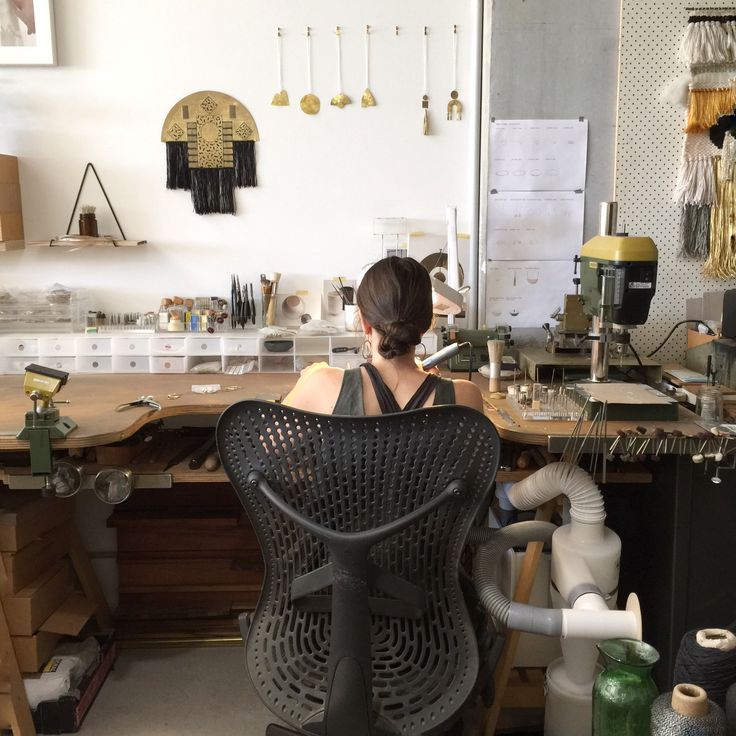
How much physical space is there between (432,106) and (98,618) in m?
2.16

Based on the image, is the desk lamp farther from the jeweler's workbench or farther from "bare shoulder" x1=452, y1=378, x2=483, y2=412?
"bare shoulder" x1=452, y1=378, x2=483, y2=412

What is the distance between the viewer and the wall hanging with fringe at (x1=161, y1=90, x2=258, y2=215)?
3024mm

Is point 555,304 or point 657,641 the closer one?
point 657,641

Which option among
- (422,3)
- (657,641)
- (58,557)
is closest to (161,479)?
(58,557)

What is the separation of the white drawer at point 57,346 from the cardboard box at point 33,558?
588 millimetres

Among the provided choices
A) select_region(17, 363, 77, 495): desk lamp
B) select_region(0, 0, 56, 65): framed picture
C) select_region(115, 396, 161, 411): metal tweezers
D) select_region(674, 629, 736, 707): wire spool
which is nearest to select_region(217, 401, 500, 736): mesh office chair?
select_region(674, 629, 736, 707): wire spool

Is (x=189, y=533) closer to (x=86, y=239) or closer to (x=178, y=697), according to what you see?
(x=178, y=697)

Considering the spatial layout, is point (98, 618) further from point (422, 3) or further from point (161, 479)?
point (422, 3)

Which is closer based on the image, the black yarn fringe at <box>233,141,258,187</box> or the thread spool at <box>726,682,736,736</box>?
the thread spool at <box>726,682,736,736</box>

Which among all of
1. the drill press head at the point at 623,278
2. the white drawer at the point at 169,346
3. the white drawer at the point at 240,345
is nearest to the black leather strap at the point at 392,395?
the drill press head at the point at 623,278

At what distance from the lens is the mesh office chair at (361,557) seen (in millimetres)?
1495

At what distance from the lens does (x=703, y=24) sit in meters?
2.87

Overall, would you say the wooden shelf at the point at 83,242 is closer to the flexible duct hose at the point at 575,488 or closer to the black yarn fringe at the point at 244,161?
the black yarn fringe at the point at 244,161

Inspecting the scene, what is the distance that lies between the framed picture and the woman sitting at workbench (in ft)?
5.97
